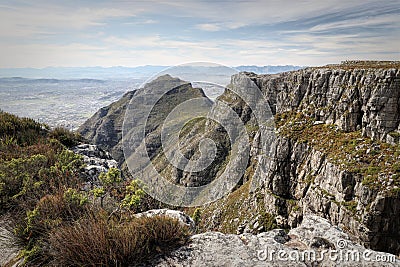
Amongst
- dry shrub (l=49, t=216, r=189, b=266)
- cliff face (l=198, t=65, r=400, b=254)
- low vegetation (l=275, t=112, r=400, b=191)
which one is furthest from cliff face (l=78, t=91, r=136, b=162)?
dry shrub (l=49, t=216, r=189, b=266)

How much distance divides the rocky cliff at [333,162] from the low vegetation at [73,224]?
34324 mm

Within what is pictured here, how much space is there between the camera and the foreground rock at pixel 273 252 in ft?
14.9

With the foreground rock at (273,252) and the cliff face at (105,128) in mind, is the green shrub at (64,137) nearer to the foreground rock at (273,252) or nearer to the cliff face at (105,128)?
the foreground rock at (273,252)

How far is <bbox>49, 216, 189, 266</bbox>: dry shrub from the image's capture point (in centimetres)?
422

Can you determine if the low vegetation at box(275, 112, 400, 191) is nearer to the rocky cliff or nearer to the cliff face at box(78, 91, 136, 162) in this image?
the rocky cliff

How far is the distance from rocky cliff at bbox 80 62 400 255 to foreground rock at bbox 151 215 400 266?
3149 cm

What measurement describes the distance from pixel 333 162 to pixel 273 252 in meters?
37.2

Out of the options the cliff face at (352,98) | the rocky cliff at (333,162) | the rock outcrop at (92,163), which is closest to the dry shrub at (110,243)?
the rock outcrop at (92,163)

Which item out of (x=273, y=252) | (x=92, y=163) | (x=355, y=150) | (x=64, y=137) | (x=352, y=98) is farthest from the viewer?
(x=352, y=98)

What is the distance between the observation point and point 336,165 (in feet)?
117

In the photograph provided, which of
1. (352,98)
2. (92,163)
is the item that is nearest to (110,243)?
(92,163)

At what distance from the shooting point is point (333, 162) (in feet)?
120

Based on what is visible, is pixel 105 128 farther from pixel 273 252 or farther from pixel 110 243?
pixel 273 252

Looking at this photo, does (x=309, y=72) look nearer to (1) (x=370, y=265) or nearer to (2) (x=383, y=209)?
(2) (x=383, y=209)
